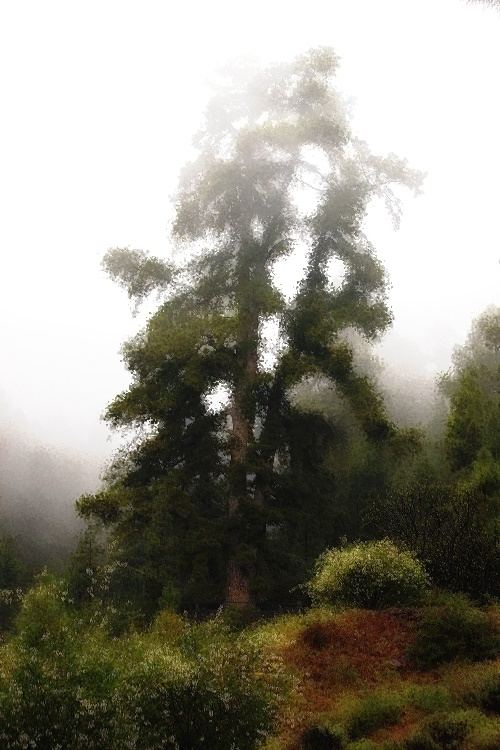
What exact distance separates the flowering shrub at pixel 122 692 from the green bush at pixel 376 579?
6473 millimetres

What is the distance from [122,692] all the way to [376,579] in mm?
8399

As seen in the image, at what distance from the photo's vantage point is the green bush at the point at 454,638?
10.5 meters

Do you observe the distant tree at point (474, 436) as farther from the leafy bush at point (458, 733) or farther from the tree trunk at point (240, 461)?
the leafy bush at point (458, 733)

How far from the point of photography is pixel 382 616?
12828mm

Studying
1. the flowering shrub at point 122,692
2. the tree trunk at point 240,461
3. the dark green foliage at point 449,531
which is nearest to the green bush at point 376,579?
the dark green foliage at point 449,531

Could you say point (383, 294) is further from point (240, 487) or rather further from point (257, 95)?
point (257, 95)

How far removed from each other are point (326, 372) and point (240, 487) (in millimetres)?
4389

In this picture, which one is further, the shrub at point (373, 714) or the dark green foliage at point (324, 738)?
the shrub at point (373, 714)

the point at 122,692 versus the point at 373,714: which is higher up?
the point at 373,714

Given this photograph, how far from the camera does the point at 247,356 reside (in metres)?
20.6

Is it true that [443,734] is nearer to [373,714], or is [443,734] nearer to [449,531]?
[373,714]

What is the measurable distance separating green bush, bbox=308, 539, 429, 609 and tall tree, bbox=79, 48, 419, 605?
379 cm

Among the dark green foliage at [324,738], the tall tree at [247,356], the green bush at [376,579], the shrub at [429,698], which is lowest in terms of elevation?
the dark green foliage at [324,738]

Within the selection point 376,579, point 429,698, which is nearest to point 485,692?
point 429,698
